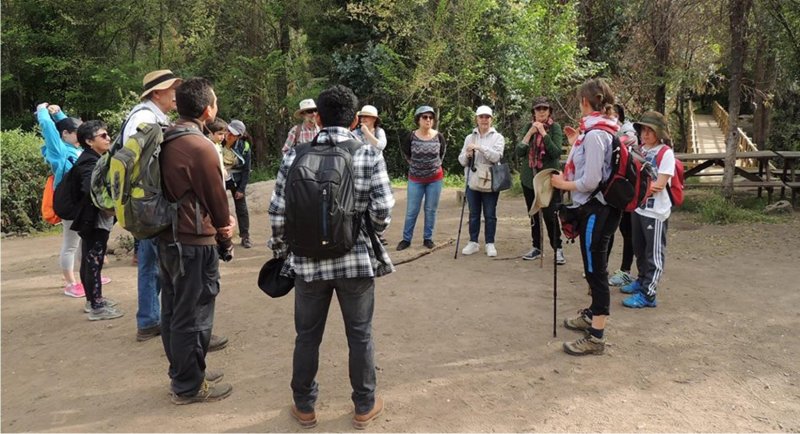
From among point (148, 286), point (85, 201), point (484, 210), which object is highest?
point (85, 201)

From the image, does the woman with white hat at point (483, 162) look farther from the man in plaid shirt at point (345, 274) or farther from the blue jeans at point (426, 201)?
the man in plaid shirt at point (345, 274)

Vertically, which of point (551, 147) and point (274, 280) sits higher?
point (551, 147)

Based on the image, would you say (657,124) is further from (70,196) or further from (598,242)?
(70,196)

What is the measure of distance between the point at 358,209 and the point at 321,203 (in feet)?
0.85

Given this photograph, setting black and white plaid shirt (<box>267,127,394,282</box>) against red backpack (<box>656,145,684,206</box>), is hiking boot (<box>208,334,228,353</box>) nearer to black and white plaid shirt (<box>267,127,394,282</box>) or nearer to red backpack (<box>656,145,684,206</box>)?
black and white plaid shirt (<box>267,127,394,282</box>)

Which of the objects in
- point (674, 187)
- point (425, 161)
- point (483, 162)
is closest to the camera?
point (674, 187)

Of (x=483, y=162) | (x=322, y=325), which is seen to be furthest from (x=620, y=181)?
(x=483, y=162)

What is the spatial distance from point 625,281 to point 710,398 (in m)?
2.19

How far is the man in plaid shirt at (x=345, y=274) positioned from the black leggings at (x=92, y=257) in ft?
7.83

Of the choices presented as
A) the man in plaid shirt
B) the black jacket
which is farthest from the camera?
the black jacket

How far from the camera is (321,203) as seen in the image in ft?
9.09

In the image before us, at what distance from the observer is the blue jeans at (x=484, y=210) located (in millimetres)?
6594

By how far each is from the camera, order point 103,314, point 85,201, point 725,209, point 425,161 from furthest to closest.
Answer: point 725,209 < point 425,161 < point 103,314 < point 85,201

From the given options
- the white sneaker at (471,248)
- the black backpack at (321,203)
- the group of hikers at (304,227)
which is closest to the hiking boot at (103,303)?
the group of hikers at (304,227)
